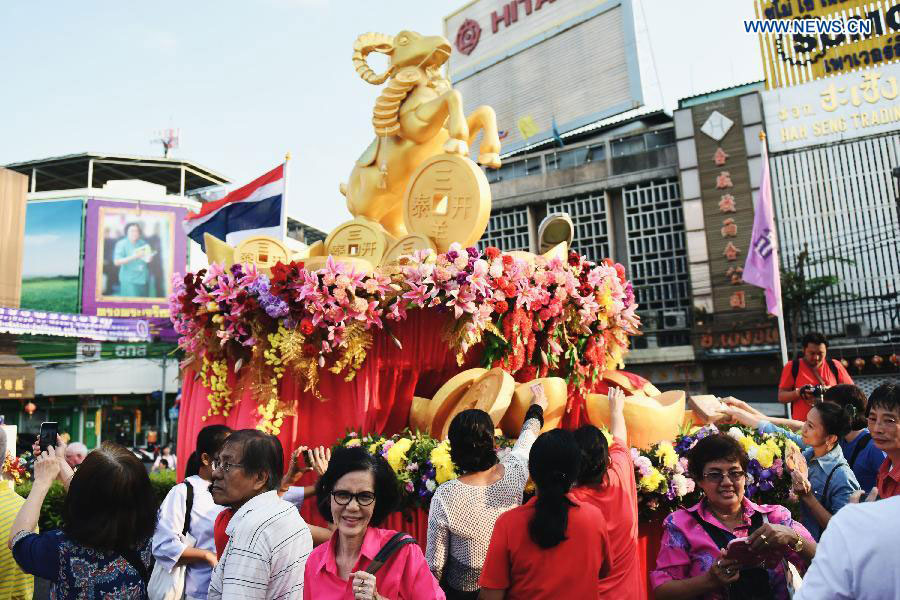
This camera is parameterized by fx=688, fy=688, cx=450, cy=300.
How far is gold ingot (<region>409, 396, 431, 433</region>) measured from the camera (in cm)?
557

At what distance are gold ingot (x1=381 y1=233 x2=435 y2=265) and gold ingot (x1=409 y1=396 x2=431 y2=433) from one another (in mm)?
1435

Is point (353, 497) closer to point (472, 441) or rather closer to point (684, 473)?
point (472, 441)

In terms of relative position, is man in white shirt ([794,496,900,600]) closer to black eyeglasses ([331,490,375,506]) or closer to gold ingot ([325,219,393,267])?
black eyeglasses ([331,490,375,506])

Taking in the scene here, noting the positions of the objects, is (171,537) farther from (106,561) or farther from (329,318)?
(329,318)

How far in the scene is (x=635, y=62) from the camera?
3000cm

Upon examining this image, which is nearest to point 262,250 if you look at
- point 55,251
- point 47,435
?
point 47,435

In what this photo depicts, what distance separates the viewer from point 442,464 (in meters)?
4.27

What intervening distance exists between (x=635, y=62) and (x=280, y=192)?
997 inches

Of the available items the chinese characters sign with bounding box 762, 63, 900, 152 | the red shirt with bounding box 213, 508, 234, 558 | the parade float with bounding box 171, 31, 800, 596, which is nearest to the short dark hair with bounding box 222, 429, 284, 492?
the red shirt with bounding box 213, 508, 234, 558

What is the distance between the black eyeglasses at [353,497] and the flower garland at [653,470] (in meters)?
1.99

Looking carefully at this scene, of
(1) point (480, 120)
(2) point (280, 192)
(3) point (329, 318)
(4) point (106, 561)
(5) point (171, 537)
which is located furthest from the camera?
(2) point (280, 192)

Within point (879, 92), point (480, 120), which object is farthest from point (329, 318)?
point (879, 92)

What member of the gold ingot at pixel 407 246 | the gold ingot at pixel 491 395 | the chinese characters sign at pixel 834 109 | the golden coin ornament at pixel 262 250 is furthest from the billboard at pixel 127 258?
the gold ingot at pixel 491 395

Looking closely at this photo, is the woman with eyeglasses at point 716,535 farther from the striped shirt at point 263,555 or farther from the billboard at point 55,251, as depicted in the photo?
the billboard at point 55,251
